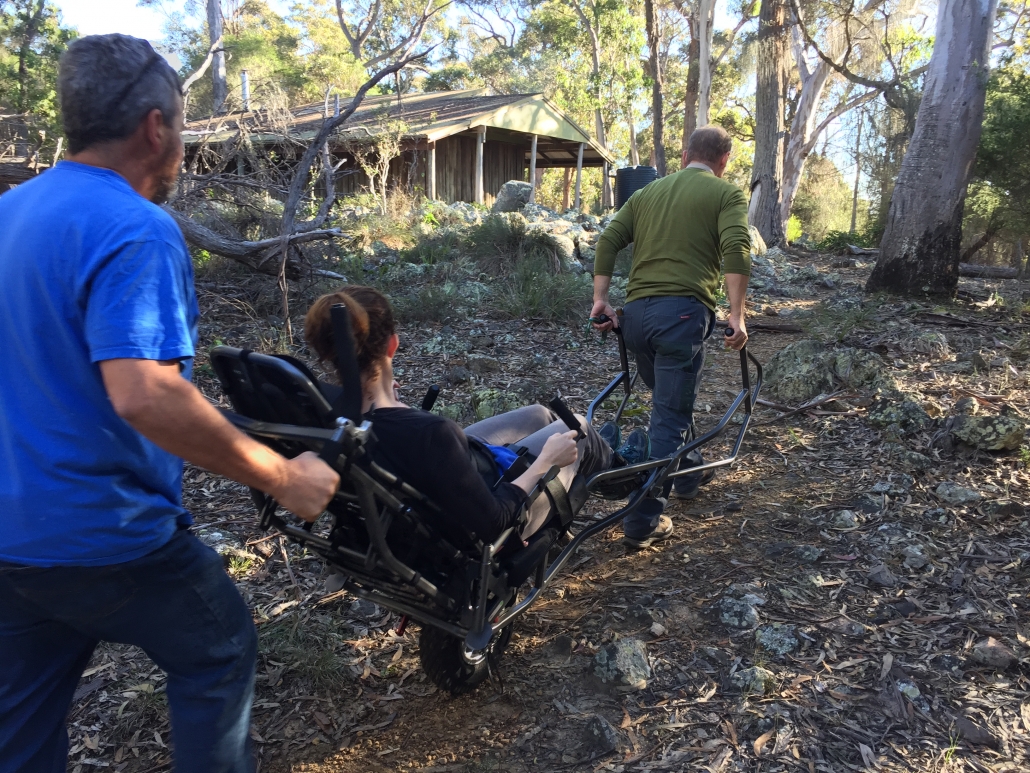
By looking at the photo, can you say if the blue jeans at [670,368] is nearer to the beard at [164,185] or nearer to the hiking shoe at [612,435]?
the hiking shoe at [612,435]

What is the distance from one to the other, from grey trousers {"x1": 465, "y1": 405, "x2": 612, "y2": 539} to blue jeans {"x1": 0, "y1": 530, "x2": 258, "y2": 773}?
119 centimetres

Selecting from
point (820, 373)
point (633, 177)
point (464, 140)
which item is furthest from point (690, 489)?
point (464, 140)

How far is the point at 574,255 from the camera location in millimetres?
10594

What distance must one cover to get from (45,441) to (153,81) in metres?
0.79

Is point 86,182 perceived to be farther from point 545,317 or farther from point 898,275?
point 898,275

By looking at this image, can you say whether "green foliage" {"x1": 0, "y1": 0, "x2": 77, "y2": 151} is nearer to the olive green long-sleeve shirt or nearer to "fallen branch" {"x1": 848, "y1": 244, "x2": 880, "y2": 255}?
the olive green long-sleeve shirt

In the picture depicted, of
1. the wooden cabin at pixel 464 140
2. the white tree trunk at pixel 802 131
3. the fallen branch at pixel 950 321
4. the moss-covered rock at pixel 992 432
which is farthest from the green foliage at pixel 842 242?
the moss-covered rock at pixel 992 432

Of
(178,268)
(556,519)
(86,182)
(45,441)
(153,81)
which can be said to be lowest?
(556,519)

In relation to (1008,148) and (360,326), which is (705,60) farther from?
(360,326)

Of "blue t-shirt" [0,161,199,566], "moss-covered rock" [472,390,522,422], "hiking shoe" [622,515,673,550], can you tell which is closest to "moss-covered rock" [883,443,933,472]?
"hiking shoe" [622,515,673,550]

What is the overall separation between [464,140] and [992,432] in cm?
2123

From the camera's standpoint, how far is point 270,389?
6.13 feet

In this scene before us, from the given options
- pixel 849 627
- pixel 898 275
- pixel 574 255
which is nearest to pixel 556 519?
pixel 849 627

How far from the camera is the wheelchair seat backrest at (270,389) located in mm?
1771
